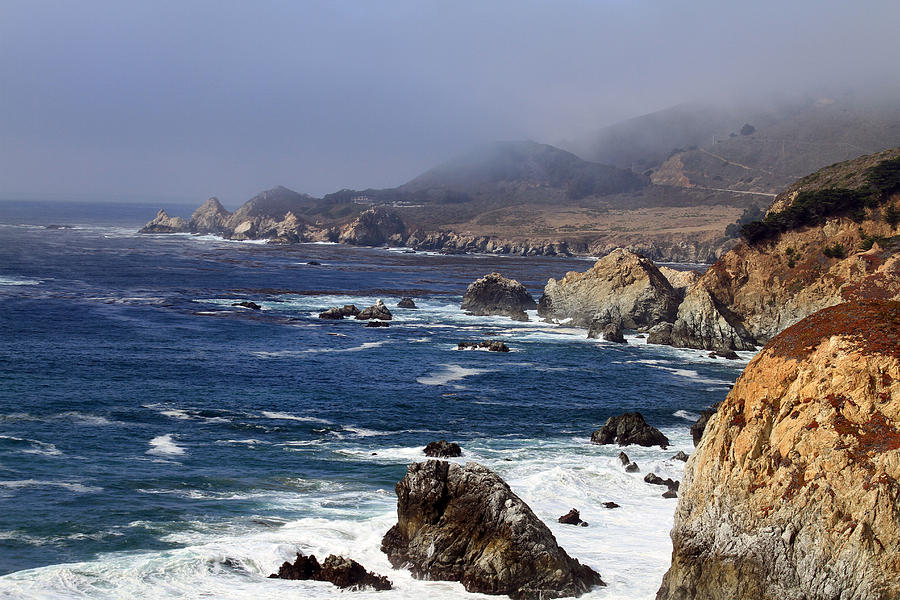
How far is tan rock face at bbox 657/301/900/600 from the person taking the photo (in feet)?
60.6

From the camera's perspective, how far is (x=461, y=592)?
2405cm

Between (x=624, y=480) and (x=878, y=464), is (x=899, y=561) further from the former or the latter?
(x=624, y=480)

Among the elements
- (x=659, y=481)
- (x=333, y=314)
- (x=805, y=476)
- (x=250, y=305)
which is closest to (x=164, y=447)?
(x=659, y=481)

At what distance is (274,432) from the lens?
43.3 metres

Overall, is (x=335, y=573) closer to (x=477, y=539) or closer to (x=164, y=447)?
(x=477, y=539)

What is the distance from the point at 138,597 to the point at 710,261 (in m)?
171

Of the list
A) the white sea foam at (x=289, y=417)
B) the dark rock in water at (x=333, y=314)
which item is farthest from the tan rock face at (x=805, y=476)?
the dark rock in water at (x=333, y=314)

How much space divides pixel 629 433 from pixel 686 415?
8.57 metres

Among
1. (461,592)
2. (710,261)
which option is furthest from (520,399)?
(710,261)

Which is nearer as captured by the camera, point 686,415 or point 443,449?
point 443,449

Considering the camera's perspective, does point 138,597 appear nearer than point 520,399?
Yes

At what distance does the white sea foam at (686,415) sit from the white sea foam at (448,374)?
587 inches

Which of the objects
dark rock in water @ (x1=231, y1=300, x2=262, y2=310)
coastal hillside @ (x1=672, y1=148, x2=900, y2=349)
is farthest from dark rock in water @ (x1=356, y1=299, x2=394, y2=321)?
coastal hillside @ (x1=672, y1=148, x2=900, y2=349)

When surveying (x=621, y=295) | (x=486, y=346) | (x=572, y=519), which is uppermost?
(x=621, y=295)
